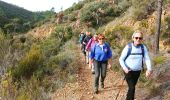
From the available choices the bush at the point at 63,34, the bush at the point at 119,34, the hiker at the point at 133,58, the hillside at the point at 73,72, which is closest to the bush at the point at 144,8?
the hillside at the point at 73,72

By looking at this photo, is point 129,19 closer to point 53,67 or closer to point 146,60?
point 53,67

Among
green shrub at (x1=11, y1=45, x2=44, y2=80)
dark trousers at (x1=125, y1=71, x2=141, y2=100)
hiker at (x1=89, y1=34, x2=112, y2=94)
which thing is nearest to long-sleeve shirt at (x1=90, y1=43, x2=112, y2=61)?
hiker at (x1=89, y1=34, x2=112, y2=94)

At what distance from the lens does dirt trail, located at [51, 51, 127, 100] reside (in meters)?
10.9

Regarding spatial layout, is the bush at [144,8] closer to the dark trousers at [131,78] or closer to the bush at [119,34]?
the bush at [119,34]

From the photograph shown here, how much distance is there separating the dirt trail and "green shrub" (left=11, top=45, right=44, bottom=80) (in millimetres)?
2693

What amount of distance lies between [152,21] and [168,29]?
404cm

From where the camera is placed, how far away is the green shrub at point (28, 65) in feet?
52.3

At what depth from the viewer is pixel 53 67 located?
16.4 meters

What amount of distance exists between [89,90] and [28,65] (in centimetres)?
536

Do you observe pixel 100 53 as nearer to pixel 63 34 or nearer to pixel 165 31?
pixel 165 31

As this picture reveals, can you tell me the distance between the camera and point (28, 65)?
54.9 ft

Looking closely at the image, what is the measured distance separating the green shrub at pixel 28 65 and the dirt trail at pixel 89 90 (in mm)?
2693

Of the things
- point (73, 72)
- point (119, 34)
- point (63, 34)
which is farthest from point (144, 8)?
point (63, 34)

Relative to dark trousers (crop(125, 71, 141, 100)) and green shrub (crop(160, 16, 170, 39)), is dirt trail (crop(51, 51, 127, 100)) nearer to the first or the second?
dark trousers (crop(125, 71, 141, 100))
